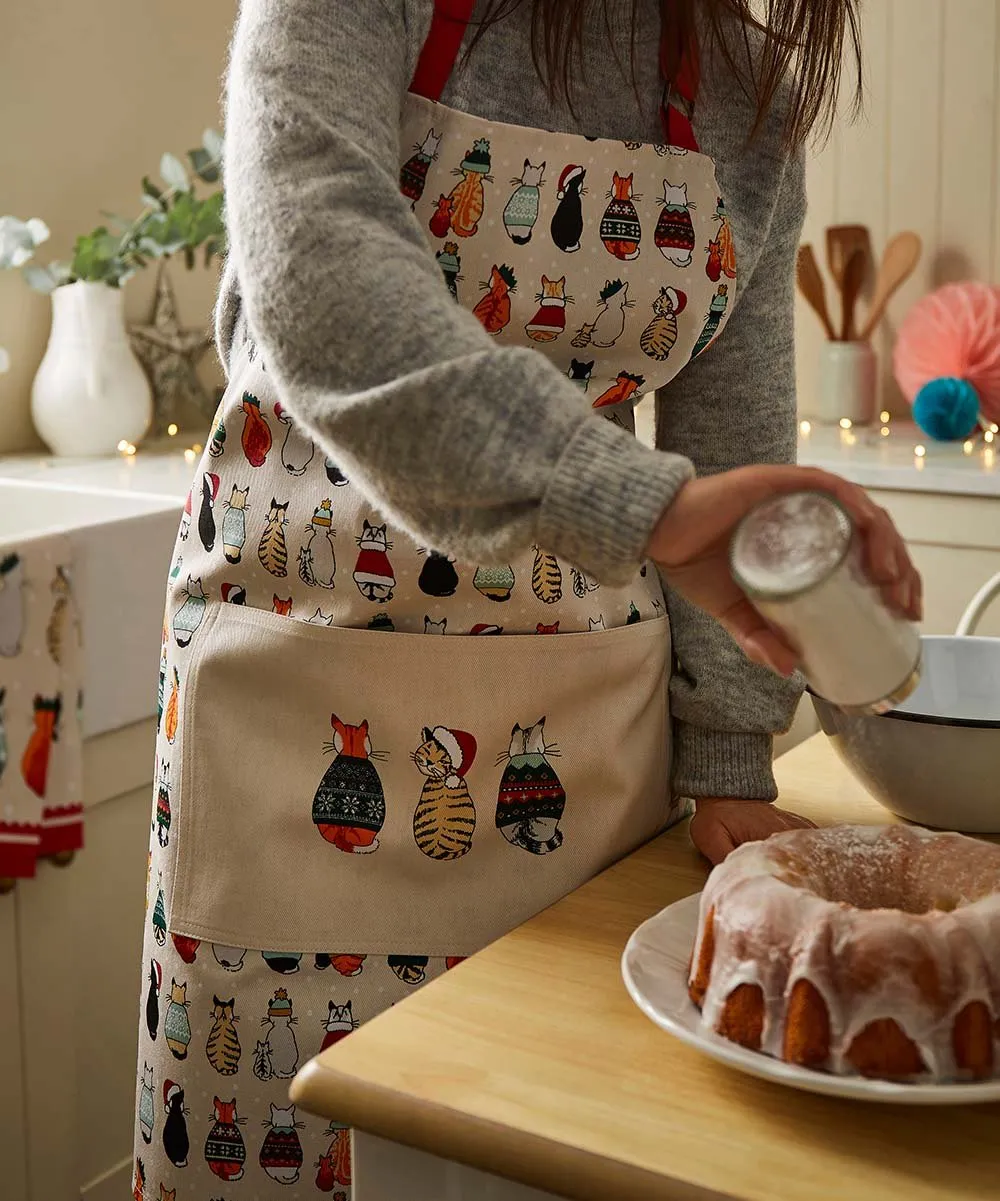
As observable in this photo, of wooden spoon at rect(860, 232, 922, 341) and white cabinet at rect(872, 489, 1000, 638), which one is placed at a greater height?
wooden spoon at rect(860, 232, 922, 341)

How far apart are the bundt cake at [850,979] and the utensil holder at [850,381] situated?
2024 mm

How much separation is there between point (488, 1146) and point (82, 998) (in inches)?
47.4

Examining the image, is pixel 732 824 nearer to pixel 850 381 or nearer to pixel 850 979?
pixel 850 979

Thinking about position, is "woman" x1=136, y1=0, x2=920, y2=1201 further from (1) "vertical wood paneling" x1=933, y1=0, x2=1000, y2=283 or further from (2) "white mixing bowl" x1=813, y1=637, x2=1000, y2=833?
(1) "vertical wood paneling" x1=933, y1=0, x2=1000, y2=283

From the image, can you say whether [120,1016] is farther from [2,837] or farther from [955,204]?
[955,204]

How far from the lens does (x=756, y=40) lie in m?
0.90

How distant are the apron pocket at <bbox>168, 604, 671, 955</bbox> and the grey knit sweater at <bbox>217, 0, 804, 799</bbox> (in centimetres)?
22

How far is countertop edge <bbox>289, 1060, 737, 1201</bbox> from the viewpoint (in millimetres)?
552

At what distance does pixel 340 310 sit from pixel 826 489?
0.21 m

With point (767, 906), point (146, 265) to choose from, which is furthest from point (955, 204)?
point (767, 906)

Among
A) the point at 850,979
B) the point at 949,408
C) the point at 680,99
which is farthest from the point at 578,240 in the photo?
the point at 949,408

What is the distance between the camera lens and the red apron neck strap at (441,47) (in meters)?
0.78

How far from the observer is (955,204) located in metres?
2.56

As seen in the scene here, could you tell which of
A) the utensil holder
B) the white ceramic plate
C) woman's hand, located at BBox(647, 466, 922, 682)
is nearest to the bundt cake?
the white ceramic plate
